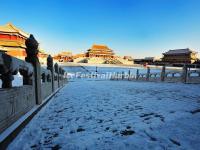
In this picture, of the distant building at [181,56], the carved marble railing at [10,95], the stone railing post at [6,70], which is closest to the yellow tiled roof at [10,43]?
the carved marble railing at [10,95]

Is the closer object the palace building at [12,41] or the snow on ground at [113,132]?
the snow on ground at [113,132]

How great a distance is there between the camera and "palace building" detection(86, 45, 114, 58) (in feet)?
276

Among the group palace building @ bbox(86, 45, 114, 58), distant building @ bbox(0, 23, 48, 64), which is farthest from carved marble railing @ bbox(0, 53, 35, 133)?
palace building @ bbox(86, 45, 114, 58)

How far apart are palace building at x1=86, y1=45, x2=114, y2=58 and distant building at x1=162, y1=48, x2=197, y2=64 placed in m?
24.8

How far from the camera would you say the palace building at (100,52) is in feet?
276

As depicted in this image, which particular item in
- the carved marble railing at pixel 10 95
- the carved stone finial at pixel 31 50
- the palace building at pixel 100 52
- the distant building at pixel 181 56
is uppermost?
the palace building at pixel 100 52

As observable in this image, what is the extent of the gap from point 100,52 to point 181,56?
33.4 metres

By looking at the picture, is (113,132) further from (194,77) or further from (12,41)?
(12,41)

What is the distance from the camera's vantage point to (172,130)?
2.42 meters

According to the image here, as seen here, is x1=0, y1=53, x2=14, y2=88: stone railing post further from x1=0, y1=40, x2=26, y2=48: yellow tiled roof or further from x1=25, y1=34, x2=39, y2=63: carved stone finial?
x1=0, y1=40, x2=26, y2=48: yellow tiled roof

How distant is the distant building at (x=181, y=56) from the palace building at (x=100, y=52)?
24801mm

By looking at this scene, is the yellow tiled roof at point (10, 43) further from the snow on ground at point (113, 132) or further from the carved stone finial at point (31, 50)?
the snow on ground at point (113, 132)

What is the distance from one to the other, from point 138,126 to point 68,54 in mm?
85951

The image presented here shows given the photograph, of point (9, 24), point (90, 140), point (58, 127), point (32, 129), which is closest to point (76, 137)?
point (90, 140)
